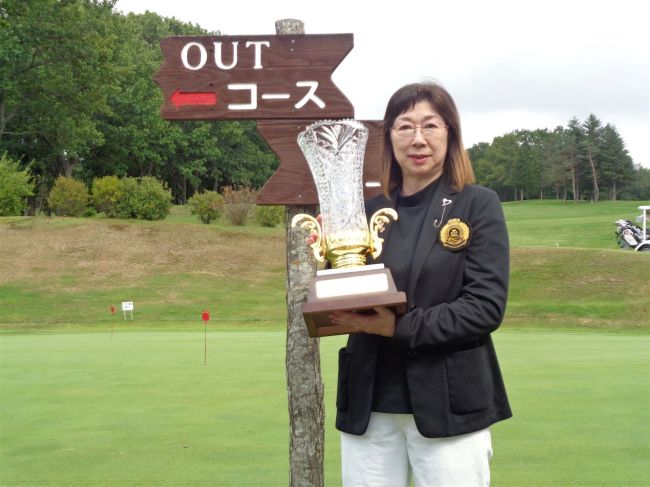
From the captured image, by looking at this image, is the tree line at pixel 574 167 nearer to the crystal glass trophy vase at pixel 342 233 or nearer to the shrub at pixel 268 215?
the shrub at pixel 268 215

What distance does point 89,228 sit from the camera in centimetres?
2903

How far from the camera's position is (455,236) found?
2416mm

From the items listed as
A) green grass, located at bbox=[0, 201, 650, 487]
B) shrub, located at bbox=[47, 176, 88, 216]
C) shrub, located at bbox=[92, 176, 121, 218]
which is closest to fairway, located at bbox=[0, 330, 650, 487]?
green grass, located at bbox=[0, 201, 650, 487]

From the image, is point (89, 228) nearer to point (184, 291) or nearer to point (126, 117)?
point (184, 291)

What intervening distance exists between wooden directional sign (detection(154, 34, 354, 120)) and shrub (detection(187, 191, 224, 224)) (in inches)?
1185

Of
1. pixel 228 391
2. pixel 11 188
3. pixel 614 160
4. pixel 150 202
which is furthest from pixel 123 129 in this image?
pixel 614 160

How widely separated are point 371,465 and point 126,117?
4351cm

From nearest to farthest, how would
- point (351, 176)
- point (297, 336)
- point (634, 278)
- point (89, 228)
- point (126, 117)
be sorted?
point (351, 176) → point (297, 336) → point (634, 278) → point (89, 228) → point (126, 117)

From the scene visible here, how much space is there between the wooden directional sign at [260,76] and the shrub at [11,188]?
27.6 m

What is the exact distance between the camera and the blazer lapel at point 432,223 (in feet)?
7.97

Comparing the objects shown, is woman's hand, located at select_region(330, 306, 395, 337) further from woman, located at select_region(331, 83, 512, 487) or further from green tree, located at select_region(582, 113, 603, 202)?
green tree, located at select_region(582, 113, 603, 202)

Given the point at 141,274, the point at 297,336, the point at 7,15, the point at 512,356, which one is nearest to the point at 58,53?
the point at 7,15

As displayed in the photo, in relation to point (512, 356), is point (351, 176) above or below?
above

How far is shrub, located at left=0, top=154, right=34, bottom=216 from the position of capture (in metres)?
29.5
